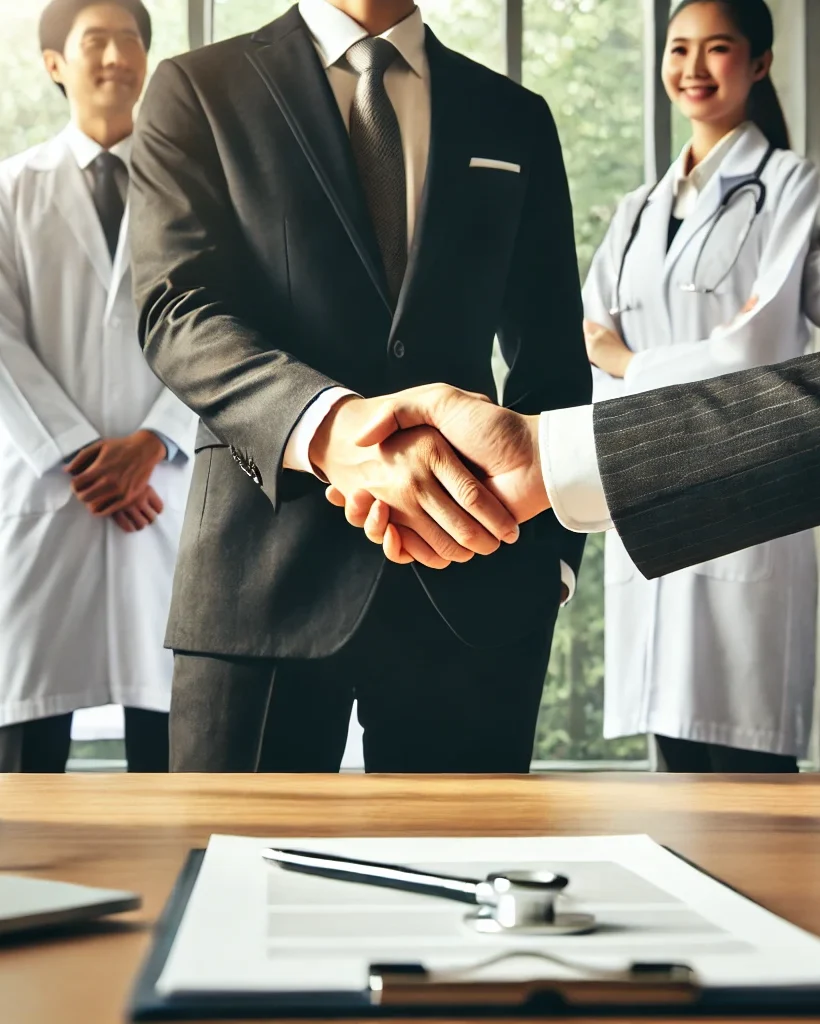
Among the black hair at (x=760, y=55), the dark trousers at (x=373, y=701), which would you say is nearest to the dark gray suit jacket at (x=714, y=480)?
the dark trousers at (x=373, y=701)

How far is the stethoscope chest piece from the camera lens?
415 millimetres

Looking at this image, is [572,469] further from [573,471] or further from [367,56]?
[367,56]

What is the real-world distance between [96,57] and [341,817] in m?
2.19

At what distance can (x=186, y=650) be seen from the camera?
4.48 feet

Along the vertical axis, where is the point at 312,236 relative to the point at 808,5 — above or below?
below

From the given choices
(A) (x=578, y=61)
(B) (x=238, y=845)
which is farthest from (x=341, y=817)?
(A) (x=578, y=61)

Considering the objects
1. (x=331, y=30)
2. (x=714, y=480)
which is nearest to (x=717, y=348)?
(x=331, y=30)

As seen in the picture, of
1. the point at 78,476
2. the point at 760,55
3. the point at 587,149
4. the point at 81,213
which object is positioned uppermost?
the point at 760,55

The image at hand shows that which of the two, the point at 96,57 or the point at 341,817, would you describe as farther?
the point at 96,57

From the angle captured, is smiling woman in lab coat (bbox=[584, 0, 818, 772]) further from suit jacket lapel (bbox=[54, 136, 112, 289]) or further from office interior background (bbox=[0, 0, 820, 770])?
suit jacket lapel (bbox=[54, 136, 112, 289])

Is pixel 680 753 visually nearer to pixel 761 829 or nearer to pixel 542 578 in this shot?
pixel 542 578

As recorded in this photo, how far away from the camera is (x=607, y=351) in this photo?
2.48m

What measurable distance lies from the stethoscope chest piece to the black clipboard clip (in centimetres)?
6

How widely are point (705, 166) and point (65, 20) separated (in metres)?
1.33
